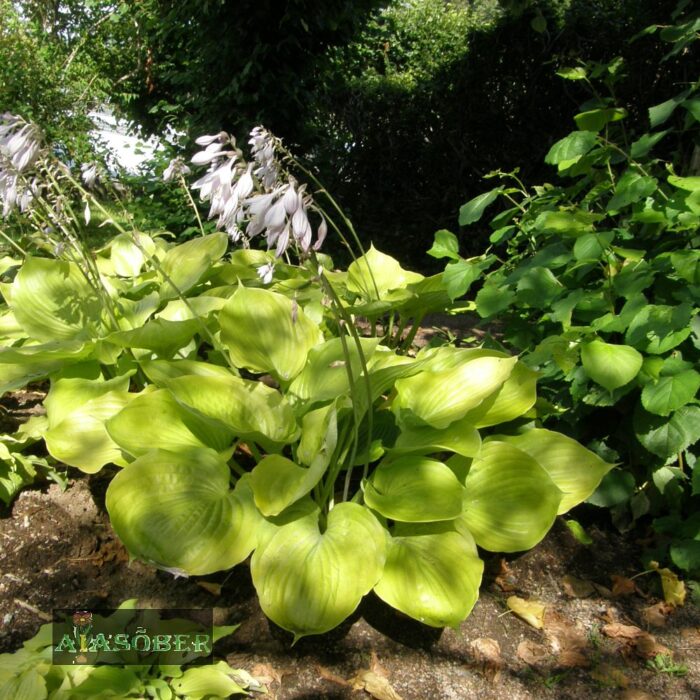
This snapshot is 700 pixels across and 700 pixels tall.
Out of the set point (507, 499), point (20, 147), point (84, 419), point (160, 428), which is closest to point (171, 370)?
point (160, 428)

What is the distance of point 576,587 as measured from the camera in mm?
2250

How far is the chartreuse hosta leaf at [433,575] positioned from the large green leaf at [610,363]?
66 centimetres

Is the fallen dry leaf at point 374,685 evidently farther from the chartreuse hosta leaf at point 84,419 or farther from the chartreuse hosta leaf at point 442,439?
the chartreuse hosta leaf at point 84,419

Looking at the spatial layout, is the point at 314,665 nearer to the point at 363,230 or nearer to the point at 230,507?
the point at 230,507

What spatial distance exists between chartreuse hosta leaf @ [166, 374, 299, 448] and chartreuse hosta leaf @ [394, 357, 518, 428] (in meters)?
0.40

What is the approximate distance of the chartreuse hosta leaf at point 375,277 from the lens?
128 inches

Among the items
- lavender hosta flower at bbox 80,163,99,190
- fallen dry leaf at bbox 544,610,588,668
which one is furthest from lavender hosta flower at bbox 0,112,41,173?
fallen dry leaf at bbox 544,610,588,668

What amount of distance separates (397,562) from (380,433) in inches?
23.7

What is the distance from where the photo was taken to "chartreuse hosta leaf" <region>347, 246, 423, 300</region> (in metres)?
3.24

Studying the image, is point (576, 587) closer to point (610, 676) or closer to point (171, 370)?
point (610, 676)

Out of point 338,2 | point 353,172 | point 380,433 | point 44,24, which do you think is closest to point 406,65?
point 353,172

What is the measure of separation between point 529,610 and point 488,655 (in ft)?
0.86

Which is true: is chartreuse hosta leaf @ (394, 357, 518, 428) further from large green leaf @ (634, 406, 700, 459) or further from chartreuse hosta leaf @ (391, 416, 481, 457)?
large green leaf @ (634, 406, 700, 459)

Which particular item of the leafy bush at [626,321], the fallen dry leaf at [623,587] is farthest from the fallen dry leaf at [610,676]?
the leafy bush at [626,321]
